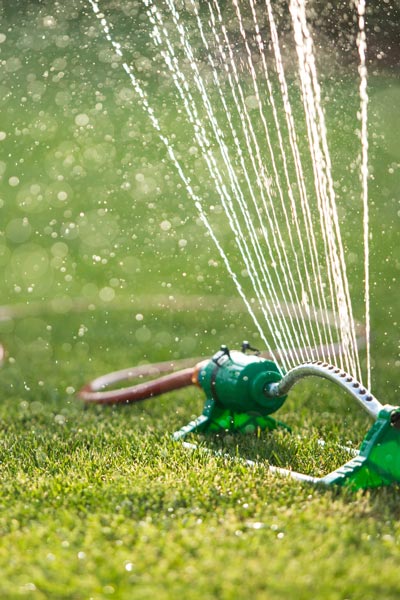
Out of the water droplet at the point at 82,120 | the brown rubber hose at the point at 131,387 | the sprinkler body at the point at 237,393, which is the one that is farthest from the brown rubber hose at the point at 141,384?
the water droplet at the point at 82,120

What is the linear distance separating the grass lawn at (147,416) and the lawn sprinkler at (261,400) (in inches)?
3.2

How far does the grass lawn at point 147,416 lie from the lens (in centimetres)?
212

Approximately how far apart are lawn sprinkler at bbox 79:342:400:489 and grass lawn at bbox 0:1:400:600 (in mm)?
81

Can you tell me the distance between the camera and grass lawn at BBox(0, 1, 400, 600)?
212cm

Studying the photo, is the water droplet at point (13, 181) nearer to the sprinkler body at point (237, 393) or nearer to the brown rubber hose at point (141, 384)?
the brown rubber hose at point (141, 384)

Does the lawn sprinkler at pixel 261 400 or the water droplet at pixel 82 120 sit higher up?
the lawn sprinkler at pixel 261 400

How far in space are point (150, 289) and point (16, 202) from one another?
447 cm

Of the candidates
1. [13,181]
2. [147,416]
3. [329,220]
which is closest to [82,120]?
[13,181]

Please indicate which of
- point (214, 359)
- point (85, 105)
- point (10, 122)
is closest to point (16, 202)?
point (10, 122)

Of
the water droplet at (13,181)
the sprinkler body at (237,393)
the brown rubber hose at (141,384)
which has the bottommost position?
the water droplet at (13,181)

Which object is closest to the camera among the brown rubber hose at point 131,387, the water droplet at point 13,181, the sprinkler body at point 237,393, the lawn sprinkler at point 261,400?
the lawn sprinkler at point 261,400

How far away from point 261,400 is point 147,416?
2.96 ft

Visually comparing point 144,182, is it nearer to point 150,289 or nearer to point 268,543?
point 150,289

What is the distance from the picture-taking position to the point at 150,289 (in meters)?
7.92
